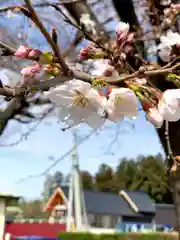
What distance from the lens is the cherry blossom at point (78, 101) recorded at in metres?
0.79

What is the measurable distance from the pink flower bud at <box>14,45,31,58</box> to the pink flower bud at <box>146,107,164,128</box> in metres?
0.27

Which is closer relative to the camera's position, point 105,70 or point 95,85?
point 95,85

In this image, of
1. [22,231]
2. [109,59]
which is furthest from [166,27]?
[22,231]

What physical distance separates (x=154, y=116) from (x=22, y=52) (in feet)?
0.97

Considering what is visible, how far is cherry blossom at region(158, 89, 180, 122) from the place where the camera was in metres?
0.81

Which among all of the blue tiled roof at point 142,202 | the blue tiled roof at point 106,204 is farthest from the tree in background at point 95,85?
the blue tiled roof at point 142,202

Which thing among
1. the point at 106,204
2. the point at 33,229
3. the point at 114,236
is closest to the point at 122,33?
the point at 114,236

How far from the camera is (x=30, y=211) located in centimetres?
2670

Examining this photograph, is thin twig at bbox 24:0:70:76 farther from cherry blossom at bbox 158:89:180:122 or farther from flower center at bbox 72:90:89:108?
cherry blossom at bbox 158:89:180:122

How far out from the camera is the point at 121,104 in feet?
2.67

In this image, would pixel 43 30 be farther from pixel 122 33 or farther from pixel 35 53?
pixel 122 33

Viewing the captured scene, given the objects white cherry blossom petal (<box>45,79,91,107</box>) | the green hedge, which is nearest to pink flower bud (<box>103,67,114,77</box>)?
white cherry blossom petal (<box>45,79,91,107</box>)

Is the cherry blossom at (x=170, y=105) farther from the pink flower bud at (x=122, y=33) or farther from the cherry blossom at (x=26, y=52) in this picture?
the cherry blossom at (x=26, y=52)

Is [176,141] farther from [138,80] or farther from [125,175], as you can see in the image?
[125,175]
